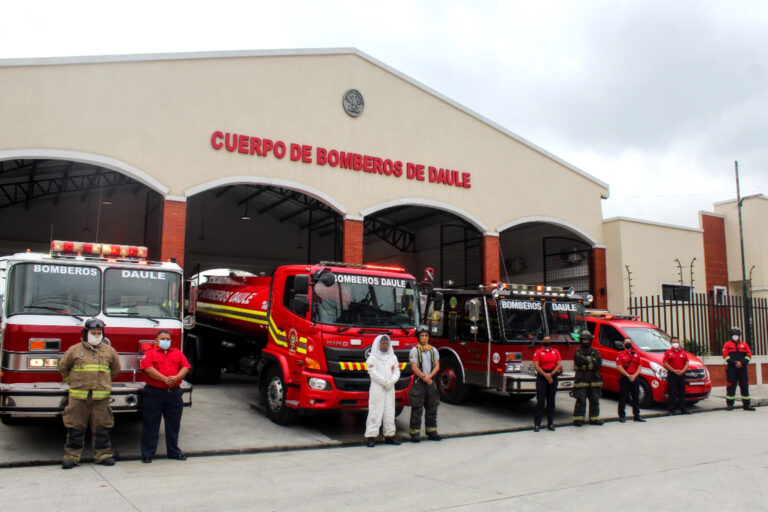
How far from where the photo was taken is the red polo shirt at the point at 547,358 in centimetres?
1145

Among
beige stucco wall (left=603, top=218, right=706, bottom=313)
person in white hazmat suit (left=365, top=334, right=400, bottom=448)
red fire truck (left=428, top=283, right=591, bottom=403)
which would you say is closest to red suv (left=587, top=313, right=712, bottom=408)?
red fire truck (left=428, top=283, right=591, bottom=403)

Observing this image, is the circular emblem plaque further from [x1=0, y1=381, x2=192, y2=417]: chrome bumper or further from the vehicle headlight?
[x1=0, y1=381, x2=192, y2=417]: chrome bumper

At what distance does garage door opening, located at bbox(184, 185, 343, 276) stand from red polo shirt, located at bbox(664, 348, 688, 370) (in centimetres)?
1503

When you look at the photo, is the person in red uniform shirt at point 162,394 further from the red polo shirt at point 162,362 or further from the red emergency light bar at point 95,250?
the red emergency light bar at point 95,250

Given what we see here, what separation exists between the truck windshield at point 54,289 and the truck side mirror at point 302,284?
287cm

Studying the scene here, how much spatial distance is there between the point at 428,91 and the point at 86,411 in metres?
13.9

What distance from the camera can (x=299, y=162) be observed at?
16109mm

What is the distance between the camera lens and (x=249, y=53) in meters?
15.7

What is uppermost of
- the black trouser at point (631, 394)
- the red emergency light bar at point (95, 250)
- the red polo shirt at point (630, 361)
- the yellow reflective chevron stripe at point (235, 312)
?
the red emergency light bar at point (95, 250)

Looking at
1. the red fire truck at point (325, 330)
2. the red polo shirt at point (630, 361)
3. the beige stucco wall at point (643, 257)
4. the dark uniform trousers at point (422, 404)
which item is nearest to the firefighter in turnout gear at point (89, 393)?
the red fire truck at point (325, 330)

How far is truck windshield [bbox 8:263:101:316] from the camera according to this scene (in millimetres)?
8141

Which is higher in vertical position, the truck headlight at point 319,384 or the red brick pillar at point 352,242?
the red brick pillar at point 352,242

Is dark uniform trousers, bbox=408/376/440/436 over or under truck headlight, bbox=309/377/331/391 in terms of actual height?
under

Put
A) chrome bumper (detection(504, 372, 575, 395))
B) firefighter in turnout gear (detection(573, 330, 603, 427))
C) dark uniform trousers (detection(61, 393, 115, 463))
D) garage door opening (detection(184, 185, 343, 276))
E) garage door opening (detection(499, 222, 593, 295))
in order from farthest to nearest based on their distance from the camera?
garage door opening (detection(184, 185, 343, 276)) → garage door opening (detection(499, 222, 593, 295)) → firefighter in turnout gear (detection(573, 330, 603, 427)) → chrome bumper (detection(504, 372, 575, 395)) → dark uniform trousers (detection(61, 393, 115, 463))
